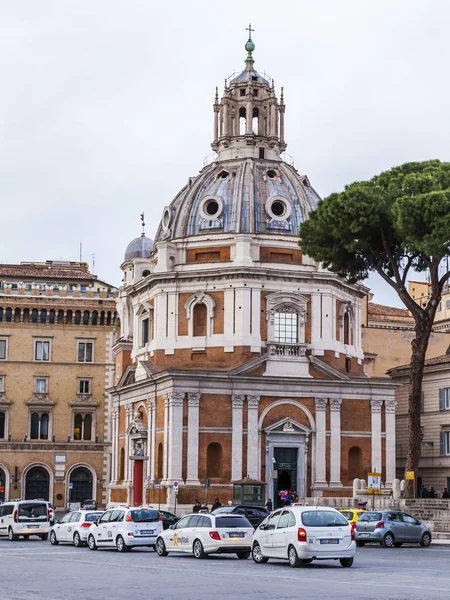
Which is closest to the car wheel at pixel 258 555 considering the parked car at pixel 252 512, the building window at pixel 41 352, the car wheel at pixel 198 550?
the car wheel at pixel 198 550

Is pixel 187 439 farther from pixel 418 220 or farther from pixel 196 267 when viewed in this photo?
pixel 418 220

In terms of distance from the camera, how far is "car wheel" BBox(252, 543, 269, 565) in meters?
29.5

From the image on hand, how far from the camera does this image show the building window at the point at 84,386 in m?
84.6

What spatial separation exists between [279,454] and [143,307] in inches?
511

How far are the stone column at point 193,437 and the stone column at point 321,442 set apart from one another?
23.1ft

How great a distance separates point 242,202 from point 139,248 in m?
15.2

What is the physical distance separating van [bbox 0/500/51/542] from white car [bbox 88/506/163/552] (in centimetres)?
724

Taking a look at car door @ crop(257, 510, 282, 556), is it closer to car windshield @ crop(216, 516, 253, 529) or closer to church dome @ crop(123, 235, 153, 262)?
car windshield @ crop(216, 516, 253, 529)

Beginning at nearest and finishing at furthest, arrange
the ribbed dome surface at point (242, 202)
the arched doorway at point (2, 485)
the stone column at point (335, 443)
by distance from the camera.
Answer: the stone column at point (335, 443) < the ribbed dome surface at point (242, 202) < the arched doorway at point (2, 485)

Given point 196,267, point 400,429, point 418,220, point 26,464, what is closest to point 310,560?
point 418,220

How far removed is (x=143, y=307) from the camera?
71062 millimetres

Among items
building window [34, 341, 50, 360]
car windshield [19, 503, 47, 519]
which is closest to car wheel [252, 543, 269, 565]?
car windshield [19, 503, 47, 519]

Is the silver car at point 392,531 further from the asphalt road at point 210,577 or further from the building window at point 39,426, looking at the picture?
the building window at point 39,426

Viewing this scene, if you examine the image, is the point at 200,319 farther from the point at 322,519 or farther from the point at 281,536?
the point at 322,519
